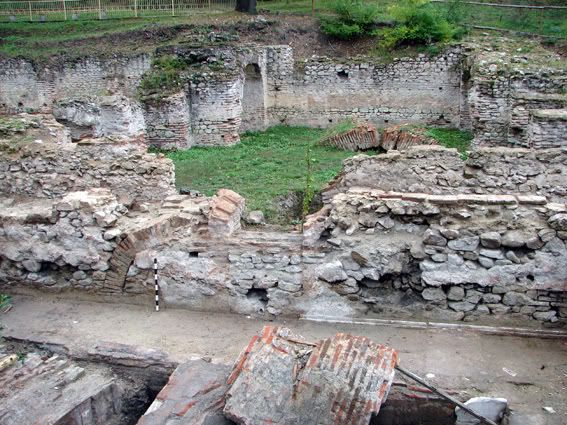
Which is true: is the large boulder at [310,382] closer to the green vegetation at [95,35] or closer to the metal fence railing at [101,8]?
the green vegetation at [95,35]

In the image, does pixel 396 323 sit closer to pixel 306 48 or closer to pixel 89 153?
pixel 89 153

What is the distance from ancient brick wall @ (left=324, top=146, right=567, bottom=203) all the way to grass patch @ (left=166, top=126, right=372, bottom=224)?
1482 mm

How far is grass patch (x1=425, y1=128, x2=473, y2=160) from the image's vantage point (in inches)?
539

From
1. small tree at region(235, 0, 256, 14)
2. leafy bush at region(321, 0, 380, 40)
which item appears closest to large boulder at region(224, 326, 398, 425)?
leafy bush at region(321, 0, 380, 40)

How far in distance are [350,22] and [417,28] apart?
A: 2.68m

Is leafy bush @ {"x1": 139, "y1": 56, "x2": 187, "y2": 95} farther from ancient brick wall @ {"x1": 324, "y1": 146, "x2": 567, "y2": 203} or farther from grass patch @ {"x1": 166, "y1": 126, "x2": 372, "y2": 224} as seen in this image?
ancient brick wall @ {"x1": 324, "y1": 146, "x2": 567, "y2": 203}

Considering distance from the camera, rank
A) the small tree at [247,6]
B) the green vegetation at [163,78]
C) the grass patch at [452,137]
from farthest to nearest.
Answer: the small tree at [247,6] < the green vegetation at [163,78] < the grass patch at [452,137]

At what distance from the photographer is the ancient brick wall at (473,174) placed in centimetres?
754

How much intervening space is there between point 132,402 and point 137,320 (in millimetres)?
1120

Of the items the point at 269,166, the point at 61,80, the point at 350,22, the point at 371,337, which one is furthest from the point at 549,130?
the point at 61,80

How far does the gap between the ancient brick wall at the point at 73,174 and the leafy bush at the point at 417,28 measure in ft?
36.8

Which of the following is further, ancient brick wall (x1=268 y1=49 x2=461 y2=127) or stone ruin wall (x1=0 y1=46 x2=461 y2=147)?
ancient brick wall (x1=268 y1=49 x2=461 y2=127)

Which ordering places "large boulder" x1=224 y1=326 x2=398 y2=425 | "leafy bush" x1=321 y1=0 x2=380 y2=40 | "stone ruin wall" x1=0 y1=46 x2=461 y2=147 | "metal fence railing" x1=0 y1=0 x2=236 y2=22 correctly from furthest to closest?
"metal fence railing" x1=0 y1=0 x2=236 y2=22, "leafy bush" x1=321 y1=0 x2=380 y2=40, "stone ruin wall" x1=0 y1=46 x2=461 y2=147, "large boulder" x1=224 y1=326 x2=398 y2=425

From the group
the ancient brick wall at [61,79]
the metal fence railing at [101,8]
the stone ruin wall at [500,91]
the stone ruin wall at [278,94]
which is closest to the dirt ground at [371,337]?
the stone ruin wall at [278,94]
